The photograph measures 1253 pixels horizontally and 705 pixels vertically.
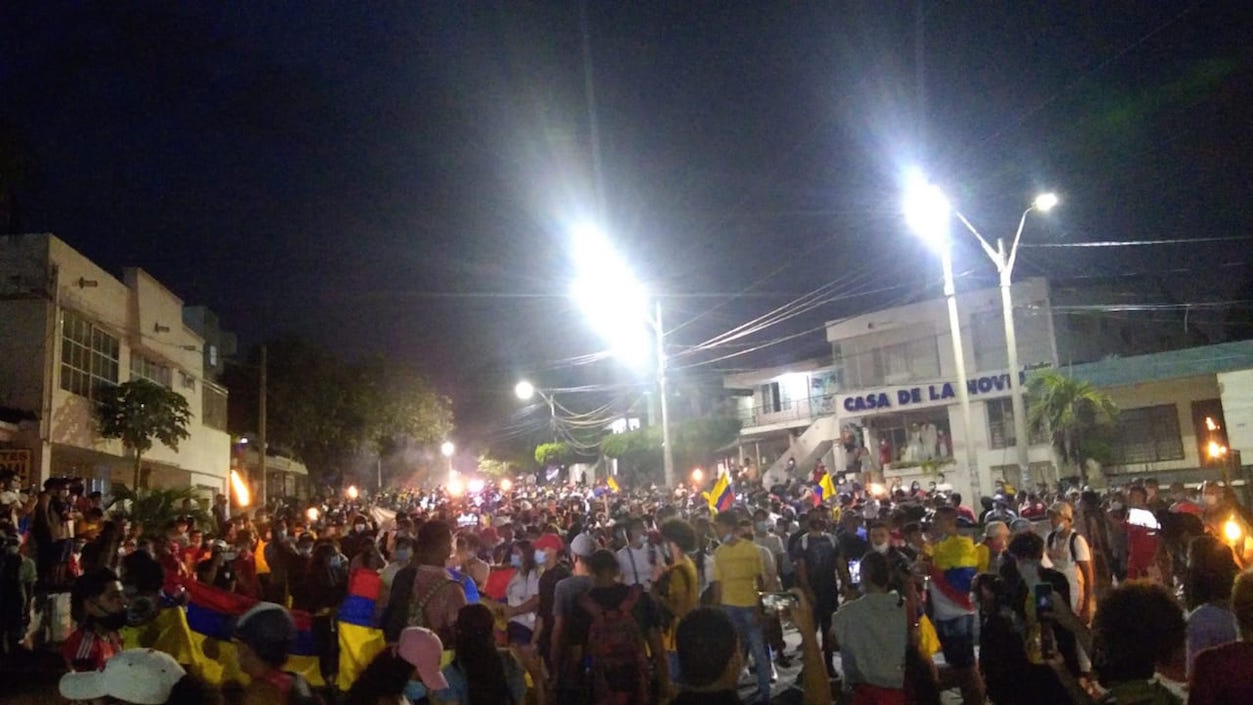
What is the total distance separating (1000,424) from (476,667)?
3611cm

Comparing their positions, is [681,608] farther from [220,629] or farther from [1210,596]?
[1210,596]

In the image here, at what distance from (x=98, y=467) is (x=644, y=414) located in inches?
1631

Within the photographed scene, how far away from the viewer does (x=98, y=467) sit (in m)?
26.0

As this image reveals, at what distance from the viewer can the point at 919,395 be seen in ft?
131

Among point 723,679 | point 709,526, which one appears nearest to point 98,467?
point 709,526

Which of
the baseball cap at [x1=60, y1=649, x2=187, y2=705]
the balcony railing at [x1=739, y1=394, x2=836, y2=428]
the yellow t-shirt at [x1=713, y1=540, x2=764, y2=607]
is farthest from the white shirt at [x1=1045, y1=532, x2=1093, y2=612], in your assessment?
the balcony railing at [x1=739, y1=394, x2=836, y2=428]

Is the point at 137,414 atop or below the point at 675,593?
atop

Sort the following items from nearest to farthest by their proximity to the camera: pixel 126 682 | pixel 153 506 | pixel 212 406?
pixel 126 682
pixel 153 506
pixel 212 406

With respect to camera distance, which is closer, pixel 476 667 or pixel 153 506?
pixel 476 667

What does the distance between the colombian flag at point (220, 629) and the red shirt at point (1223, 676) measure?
6.04 meters

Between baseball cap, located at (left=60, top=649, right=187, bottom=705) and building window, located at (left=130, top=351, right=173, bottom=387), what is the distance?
25853 mm

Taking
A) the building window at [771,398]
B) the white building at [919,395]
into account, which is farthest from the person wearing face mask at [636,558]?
the building window at [771,398]

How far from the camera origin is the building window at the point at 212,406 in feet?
114

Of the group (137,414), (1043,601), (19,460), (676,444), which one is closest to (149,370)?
(137,414)
